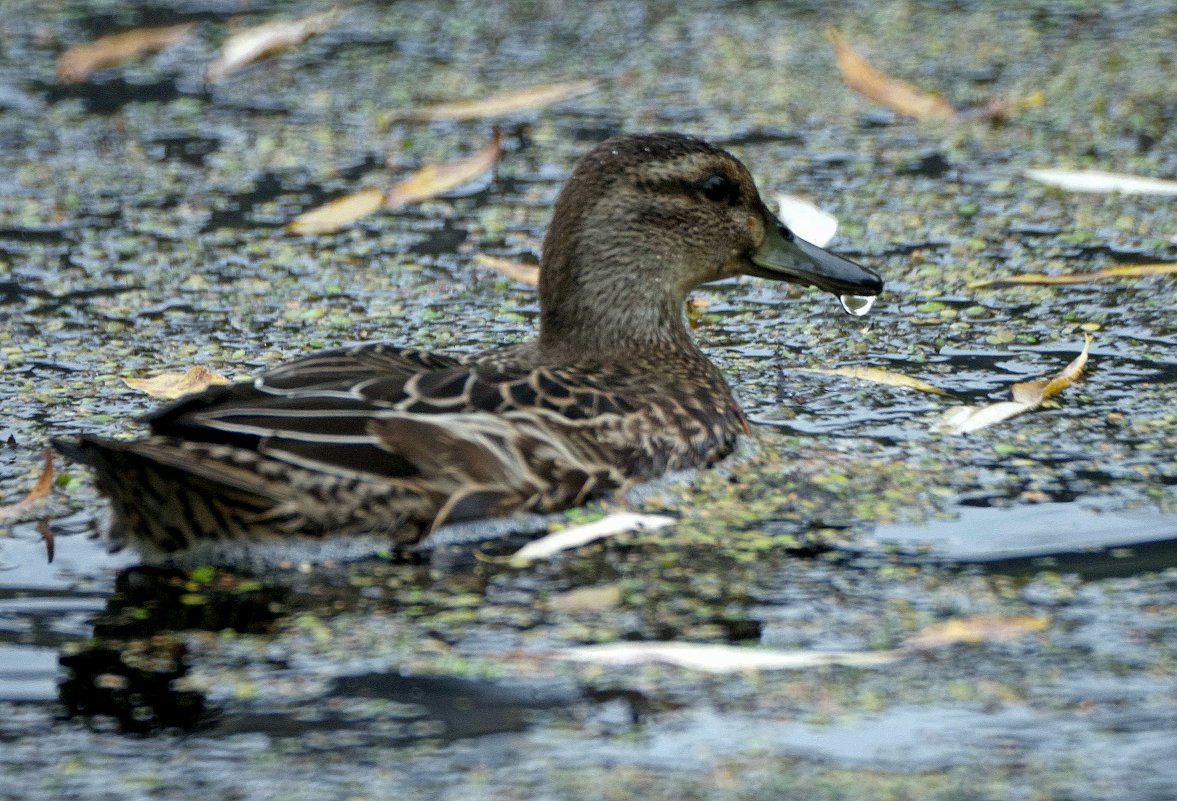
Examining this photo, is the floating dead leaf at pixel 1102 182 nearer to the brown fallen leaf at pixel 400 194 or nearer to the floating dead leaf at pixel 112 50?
the brown fallen leaf at pixel 400 194

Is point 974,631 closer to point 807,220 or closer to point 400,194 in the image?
point 807,220

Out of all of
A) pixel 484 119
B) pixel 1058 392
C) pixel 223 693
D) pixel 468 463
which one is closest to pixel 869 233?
pixel 1058 392

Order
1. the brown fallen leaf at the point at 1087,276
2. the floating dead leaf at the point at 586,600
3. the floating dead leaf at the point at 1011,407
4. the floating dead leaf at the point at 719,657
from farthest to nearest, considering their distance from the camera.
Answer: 1. the brown fallen leaf at the point at 1087,276
2. the floating dead leaf at the point at 1011,407
3. the floating dead leaf at the point at 586,600
4. the floating dead leaf at the point at 719,657

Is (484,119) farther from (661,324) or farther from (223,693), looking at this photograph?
(223,693)

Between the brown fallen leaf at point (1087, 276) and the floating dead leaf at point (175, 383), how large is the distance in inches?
111

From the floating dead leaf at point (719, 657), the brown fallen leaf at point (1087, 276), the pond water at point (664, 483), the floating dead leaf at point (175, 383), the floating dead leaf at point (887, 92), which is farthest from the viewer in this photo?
the floating dead leaf at point (887, 92)

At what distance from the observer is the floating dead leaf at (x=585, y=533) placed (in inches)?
183

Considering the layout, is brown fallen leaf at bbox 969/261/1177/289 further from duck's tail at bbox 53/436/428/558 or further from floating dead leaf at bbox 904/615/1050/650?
duck's tail at bbox 53/436/428/558

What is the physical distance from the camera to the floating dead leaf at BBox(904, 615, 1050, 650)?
13.3 ft

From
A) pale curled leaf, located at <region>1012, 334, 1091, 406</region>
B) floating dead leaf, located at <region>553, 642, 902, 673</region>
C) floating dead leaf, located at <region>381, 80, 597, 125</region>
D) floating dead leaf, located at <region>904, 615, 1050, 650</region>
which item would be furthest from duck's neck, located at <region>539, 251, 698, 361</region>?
floating dead leaf, located at <region>381, 80, 597, 125</region>

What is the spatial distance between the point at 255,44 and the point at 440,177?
2163mm

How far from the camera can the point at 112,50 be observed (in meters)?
9.62

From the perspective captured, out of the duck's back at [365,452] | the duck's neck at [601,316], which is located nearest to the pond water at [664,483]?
the duck's back at [365,452]

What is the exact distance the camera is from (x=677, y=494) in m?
5.05
